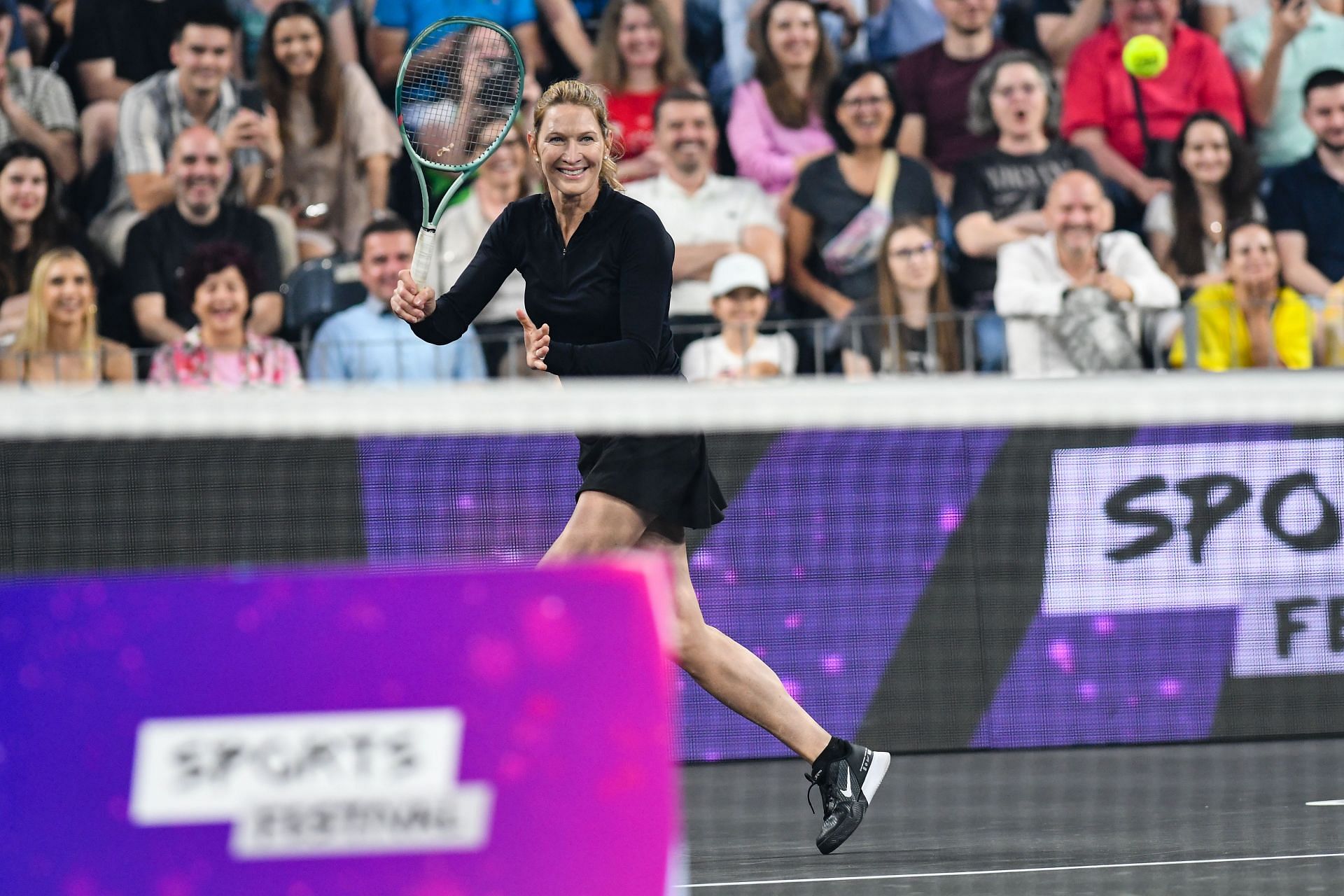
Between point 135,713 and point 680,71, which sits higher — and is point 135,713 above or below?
below

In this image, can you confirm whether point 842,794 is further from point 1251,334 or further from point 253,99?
point 253,99

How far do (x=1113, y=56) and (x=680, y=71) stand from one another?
2.19 meters

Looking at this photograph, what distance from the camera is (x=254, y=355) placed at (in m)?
A: 8.09

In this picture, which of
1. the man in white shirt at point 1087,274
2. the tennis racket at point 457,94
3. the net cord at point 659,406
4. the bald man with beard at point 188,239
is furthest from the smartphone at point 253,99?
the net cord at point 659,406

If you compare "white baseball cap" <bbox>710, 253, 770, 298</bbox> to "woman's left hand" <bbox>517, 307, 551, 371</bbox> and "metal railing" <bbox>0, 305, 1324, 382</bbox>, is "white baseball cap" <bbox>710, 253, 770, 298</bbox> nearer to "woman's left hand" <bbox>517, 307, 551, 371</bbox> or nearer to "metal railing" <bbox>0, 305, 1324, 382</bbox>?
"metal railing" <bbox>0, 305, 1324, 382</bbox>

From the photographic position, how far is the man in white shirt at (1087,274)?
27.9 feet

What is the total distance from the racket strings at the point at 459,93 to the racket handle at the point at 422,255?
3.90ft

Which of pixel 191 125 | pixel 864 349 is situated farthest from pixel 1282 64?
pixel 191 125

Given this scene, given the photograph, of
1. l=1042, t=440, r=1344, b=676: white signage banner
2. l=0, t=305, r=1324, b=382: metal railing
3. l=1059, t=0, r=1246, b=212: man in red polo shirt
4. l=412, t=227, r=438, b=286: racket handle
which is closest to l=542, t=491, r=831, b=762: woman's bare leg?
l=412, t=227, r=438, b=286: racket handle

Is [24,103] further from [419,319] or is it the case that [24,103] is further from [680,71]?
[419,319]

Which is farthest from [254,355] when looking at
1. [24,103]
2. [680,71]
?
[680,71]

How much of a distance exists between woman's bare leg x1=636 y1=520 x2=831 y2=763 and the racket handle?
0.80m

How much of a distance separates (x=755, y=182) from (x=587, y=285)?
493 centimetres

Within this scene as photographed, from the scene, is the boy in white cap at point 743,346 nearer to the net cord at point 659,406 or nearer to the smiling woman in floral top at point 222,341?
the smiling woman in floral top at point 222,341
